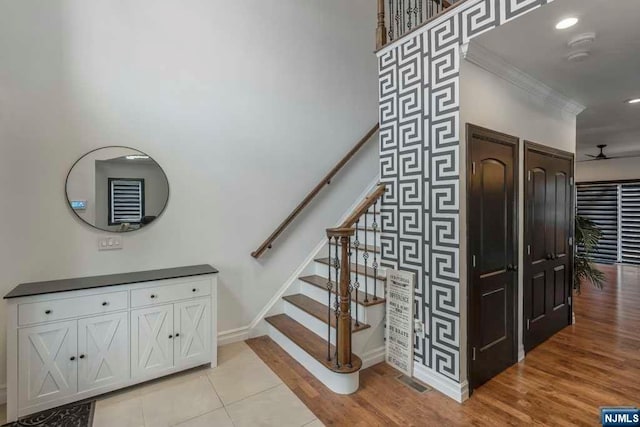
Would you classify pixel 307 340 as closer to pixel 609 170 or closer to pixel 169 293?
pixel 169 293

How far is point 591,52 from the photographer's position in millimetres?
2402

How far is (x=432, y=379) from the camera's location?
8.13 ft

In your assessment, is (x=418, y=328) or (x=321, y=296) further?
(x=321, y=296)

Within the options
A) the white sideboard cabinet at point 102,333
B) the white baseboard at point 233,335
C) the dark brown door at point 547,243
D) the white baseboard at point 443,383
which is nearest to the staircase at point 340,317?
the white baseboard at point 233,335

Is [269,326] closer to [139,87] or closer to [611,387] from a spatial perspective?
[139,87]

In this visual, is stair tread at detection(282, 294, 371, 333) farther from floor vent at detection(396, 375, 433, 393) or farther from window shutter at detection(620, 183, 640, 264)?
window shutter at detection(620, 183, 640, 264)

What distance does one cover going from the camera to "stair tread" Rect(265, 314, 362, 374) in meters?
2.42

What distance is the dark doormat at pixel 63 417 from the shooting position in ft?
6.77

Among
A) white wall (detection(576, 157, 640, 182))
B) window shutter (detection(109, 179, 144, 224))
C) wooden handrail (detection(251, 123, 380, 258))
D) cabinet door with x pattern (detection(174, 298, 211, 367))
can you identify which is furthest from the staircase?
white wall (detection(576, 157, 640, 182))

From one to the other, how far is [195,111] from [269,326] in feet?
7.70

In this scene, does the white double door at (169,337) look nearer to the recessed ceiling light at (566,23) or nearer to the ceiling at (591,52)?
the ceiling at (591,52)

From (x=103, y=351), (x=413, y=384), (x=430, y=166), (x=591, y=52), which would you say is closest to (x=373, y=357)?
(x=413, y=384)

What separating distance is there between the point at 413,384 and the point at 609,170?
7.59 m

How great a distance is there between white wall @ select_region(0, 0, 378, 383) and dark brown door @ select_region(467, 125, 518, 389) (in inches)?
75.1
